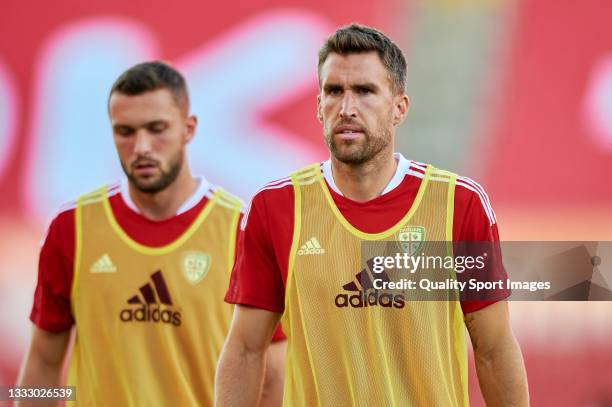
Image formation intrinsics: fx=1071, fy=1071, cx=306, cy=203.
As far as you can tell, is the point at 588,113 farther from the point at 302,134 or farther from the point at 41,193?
the point at 41,193

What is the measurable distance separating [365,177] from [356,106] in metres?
0.26

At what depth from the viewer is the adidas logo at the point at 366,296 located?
11.2 ft

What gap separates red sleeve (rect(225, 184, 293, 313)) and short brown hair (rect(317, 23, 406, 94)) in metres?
0.48

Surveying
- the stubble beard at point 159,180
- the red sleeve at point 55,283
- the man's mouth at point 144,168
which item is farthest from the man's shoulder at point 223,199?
the red sleeve at point 55,283

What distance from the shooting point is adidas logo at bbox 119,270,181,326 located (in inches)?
164

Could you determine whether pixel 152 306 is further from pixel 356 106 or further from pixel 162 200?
pixel 356 106

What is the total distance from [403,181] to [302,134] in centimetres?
306

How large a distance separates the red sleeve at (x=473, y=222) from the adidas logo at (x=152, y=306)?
127 cm

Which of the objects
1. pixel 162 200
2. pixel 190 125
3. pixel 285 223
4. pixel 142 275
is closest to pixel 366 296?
pixel 285 223

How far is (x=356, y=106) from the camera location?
3.44 metres

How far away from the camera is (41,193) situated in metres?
6.64

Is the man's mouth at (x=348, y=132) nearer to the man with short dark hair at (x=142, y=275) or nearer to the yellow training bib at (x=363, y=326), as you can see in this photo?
the yellow training bib at (x=363, y=326)

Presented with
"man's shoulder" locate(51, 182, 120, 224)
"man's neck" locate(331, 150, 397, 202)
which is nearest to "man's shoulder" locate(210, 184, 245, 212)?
"man's shoulder" locate(51, 182, 120, 224)

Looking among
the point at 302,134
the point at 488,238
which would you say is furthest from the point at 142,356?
the point at 302,134
